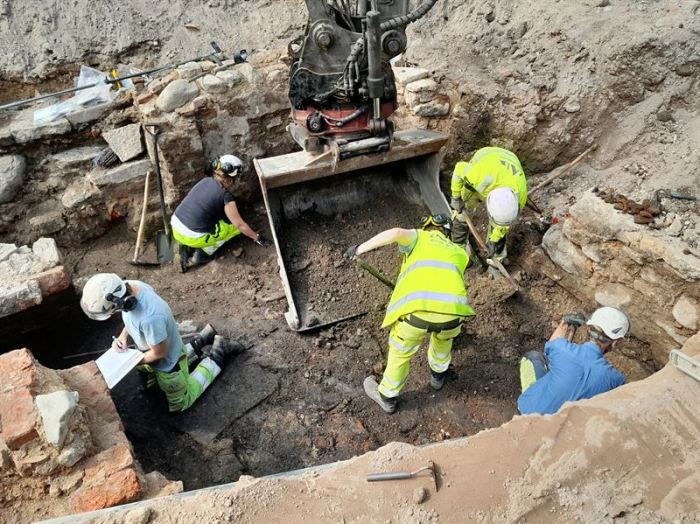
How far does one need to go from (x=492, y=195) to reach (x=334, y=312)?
65.0 inches

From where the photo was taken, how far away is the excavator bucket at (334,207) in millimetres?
4590

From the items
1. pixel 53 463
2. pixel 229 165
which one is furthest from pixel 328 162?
pixel 53 463

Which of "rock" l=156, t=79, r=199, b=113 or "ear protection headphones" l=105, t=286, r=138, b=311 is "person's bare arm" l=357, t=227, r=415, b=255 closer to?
"ear protection headphones" l=105, t=286, r=138, b=311

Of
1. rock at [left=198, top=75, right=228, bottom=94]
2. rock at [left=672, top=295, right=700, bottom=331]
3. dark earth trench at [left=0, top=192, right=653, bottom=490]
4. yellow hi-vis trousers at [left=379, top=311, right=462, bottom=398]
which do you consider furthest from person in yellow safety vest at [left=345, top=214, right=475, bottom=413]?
rock at [left=198, top=75, right=228, bottom=94]

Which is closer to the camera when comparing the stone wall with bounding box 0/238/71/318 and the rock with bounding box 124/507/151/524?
the rock with bounding box 124/507/151/524

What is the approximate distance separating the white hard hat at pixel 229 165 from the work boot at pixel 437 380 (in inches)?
103

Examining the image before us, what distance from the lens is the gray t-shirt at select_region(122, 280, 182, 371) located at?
333cm

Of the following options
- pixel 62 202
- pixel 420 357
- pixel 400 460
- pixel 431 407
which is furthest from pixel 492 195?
pixel 62 202

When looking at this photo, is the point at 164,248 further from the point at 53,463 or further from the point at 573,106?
the point at 573,106

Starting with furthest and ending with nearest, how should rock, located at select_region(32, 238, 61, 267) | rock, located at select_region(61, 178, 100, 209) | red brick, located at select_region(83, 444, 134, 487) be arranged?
1. rock, located at select_region(61, 178, 100, 209)
2. rock, located at select_region(32, 238, 61, 267)
3. red brick, located at select_region(83, 444, 134, 487)

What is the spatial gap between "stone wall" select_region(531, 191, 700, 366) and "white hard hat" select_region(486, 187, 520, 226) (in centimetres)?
56

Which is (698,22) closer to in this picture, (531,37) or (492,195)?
(531,37)

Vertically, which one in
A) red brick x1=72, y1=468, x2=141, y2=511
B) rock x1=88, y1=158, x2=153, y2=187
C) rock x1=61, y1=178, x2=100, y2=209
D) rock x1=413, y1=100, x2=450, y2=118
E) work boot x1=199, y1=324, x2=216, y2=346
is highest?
red brick x1=72, y1=468, x2=141, y2=511

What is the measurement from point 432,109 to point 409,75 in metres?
0.44
